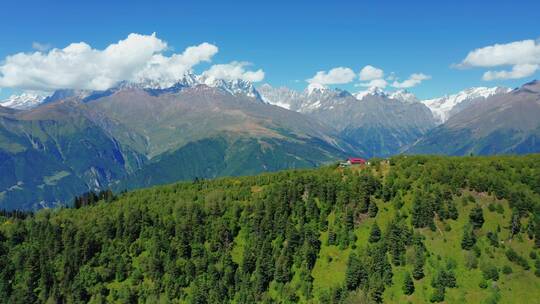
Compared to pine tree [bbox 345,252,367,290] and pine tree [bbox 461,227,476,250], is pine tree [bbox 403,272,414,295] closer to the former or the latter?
pine tree [bbox 345,252,367,290]

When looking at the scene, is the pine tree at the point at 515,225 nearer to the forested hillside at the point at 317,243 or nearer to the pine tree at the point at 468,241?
the forested hillside at the point at 317,243

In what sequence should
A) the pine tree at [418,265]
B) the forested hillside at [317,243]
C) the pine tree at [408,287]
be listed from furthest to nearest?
the forested hillside at [317,243] → the pine tree at [418,265] → the pine tree at [408,287]

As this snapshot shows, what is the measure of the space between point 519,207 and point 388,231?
41.9 meters

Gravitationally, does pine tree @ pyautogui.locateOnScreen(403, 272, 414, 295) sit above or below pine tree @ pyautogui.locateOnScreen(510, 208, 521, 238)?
below

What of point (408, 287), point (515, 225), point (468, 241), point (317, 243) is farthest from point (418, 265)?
point (317, 243)

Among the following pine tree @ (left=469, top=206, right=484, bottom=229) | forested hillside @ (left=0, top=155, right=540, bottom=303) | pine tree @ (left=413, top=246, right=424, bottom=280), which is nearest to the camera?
pine tree @ (left=413, top=246, right=424, bottom=280)

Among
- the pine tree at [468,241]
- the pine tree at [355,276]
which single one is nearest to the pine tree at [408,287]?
the pine tree at [355,276]

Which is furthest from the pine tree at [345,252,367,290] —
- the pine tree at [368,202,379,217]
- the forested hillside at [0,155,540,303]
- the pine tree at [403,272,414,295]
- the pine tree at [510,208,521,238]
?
the pine tree at [510,208,521,238]

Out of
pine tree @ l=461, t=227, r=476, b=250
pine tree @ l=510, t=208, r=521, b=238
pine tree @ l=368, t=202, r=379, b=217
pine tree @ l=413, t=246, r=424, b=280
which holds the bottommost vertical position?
pine tree @ l=413, t=246, r=424, b=280

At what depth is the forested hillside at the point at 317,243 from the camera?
132 m

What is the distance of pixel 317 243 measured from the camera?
154000 millimetres

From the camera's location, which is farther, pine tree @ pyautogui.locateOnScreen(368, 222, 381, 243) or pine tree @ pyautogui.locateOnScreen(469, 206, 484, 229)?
pine tree @ pyautogui.locateOnScreen(368, 222, 381, 243)

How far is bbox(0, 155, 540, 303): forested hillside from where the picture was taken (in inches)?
5217

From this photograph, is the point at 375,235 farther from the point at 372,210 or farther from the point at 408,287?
the point at 408,287
